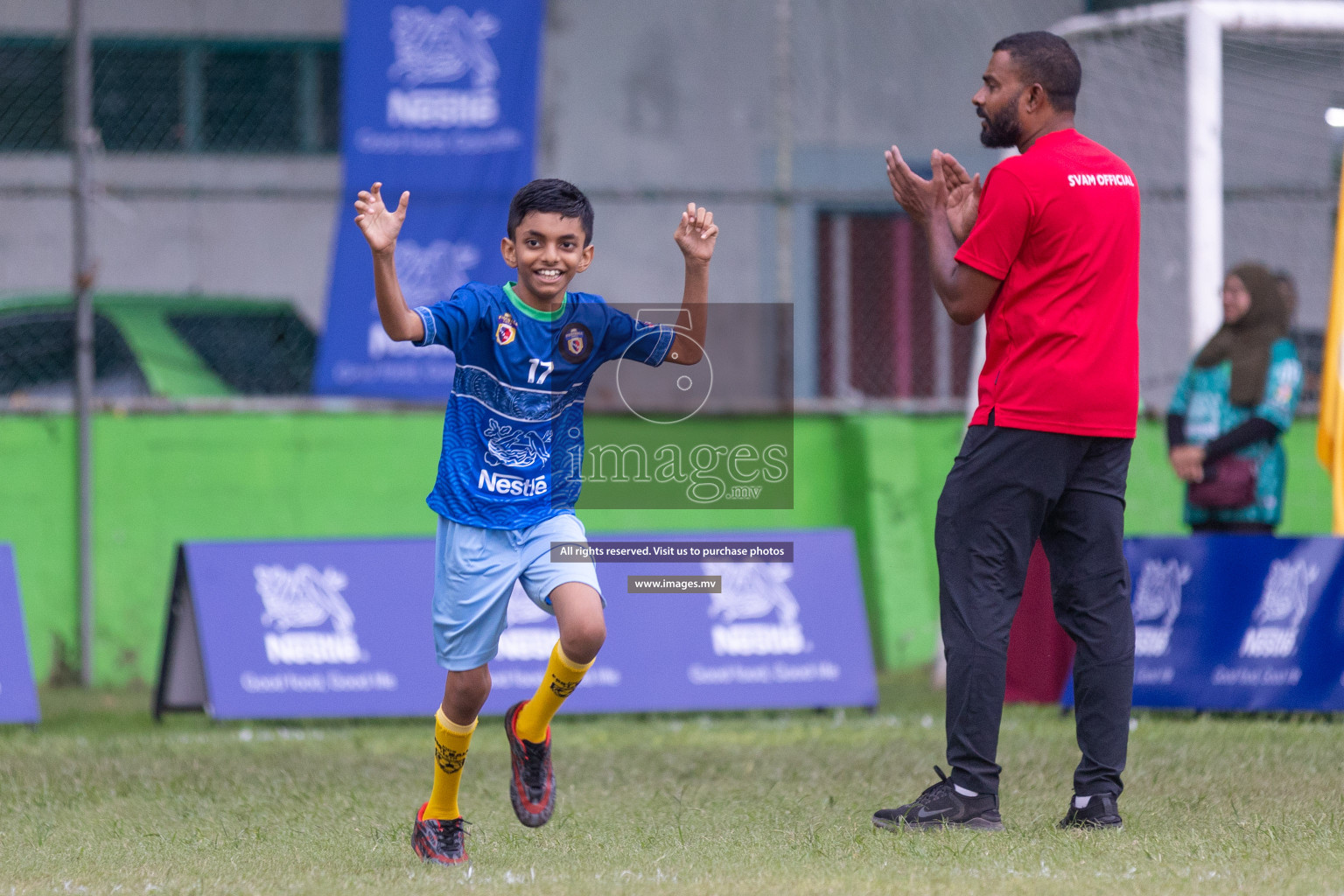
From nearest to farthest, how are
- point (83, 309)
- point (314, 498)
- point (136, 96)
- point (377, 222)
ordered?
point (377, 222), point (83, 309), point (314, 498), point (136, 96)

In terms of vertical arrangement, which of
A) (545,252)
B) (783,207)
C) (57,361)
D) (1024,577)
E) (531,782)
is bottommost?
(531,782)

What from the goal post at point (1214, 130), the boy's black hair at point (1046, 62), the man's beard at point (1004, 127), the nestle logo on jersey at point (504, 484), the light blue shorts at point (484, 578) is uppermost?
the goal post at point (1214, 130)

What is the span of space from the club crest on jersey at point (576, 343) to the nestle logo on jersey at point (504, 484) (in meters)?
0.39

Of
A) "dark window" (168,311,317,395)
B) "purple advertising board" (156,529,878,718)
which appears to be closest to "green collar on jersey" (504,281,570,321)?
"purple advertising board" (156,529,878,718)

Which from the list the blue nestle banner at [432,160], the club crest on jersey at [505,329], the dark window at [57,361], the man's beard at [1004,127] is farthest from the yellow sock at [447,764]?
the dark window at [57,361]

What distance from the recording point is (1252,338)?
8109mm

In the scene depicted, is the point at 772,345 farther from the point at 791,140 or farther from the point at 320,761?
the point at 320,761

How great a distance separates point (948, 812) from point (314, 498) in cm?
624

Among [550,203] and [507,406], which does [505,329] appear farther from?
[550,203]

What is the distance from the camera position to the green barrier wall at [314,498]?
9.81 metres

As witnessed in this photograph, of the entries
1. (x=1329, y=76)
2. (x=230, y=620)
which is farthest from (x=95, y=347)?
(x=1329, y=76)

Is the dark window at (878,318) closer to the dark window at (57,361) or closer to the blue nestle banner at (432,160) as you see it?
the blue nestle banner at (432,160)

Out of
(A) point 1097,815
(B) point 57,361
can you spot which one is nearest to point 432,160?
(B) point 57,361

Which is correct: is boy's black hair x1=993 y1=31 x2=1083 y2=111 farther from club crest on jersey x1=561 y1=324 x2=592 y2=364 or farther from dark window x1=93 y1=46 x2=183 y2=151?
dark window x1=93 y1=46 x2=183 y2=151
